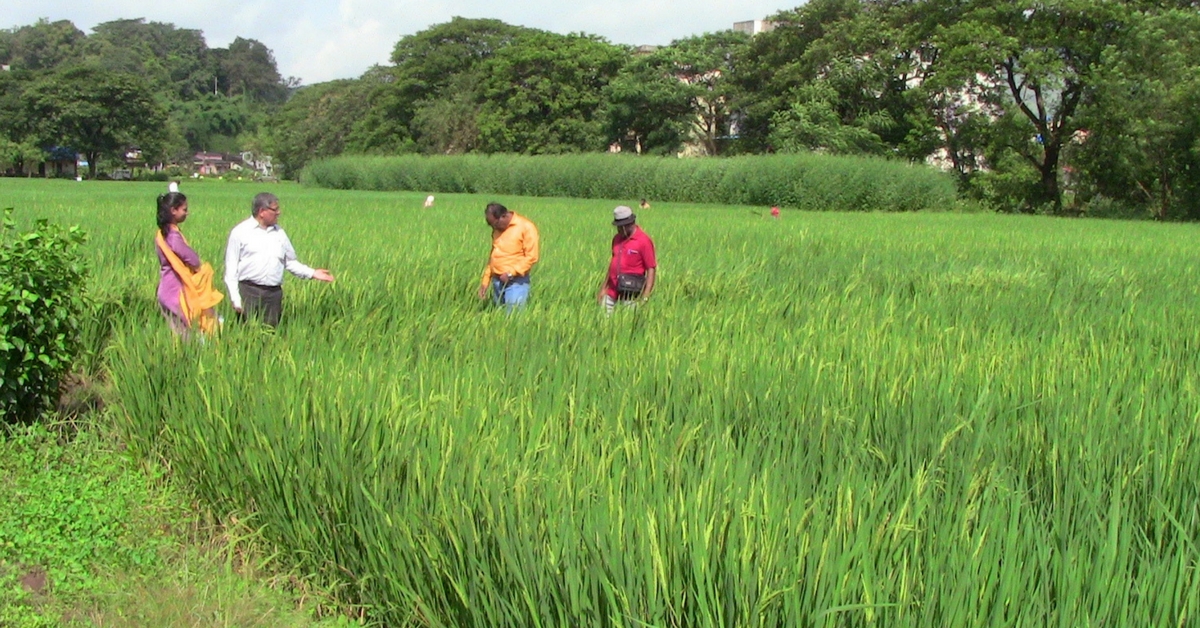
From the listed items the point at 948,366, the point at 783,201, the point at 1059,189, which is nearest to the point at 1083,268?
the point at 948,366

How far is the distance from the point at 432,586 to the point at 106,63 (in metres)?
135

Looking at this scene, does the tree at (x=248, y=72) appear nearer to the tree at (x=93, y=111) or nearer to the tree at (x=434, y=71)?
the tree at (x=93, y=111)

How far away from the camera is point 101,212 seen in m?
18.2

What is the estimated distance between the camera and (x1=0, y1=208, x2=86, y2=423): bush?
209 inches

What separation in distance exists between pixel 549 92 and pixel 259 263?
47.7 metres

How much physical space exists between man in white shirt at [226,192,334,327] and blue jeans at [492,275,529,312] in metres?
1.60

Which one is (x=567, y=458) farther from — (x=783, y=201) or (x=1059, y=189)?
(x=1059, y=189)

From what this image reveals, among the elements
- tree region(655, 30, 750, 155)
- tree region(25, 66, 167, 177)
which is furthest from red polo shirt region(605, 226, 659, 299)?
tree region(25, 66, 167, 177)

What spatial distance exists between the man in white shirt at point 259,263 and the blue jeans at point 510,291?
160 cm

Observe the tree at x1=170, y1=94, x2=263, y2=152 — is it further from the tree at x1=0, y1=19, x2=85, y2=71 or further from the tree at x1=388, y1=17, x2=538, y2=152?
the tree at x1=388, y1=17, x2=538, y2=152

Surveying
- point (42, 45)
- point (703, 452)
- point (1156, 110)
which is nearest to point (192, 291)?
point (703, 452)

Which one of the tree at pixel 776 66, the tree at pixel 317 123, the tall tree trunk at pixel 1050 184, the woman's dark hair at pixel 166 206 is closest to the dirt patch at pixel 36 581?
the woman's dark hair at pixel 166 206

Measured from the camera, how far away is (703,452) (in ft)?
11.2

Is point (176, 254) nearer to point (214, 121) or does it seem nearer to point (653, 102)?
point (653, 102)
